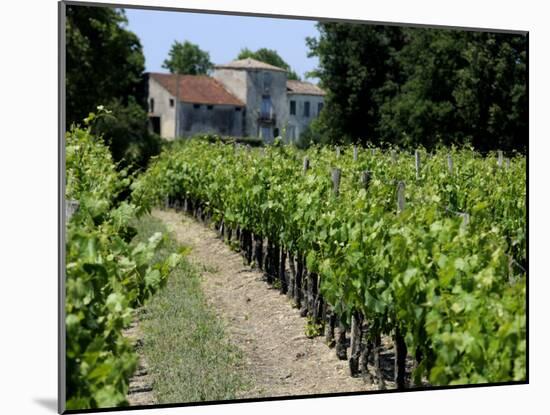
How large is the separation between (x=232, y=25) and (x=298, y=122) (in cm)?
93

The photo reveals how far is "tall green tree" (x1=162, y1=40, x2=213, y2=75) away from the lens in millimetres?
5727

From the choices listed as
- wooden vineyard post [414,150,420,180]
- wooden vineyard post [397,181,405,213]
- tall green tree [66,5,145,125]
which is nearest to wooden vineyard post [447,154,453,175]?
wooden vineyard post [414,150,420,180]

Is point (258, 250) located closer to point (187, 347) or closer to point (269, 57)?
point (187, 347)

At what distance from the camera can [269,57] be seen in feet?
19.7

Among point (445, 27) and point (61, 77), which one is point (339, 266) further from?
point (61, 77)

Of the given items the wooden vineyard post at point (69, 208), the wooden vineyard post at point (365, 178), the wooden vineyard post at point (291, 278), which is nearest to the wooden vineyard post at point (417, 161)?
the wooden vineyard post at point (365, 178)

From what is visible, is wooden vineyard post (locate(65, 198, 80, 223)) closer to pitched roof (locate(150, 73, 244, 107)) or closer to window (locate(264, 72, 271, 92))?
pitched roof (locate(150, 73, 244, 107))

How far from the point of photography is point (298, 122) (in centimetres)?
650

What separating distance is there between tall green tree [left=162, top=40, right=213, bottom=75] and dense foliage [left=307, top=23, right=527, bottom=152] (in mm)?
797

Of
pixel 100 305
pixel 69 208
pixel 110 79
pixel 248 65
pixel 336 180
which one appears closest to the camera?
pixel 100 305

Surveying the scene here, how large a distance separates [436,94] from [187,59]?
1.61m

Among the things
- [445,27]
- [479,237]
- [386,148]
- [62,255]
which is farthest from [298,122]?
[62,255]

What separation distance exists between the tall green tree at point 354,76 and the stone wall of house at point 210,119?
50 cm

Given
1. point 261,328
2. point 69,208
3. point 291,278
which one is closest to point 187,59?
point 69,208
